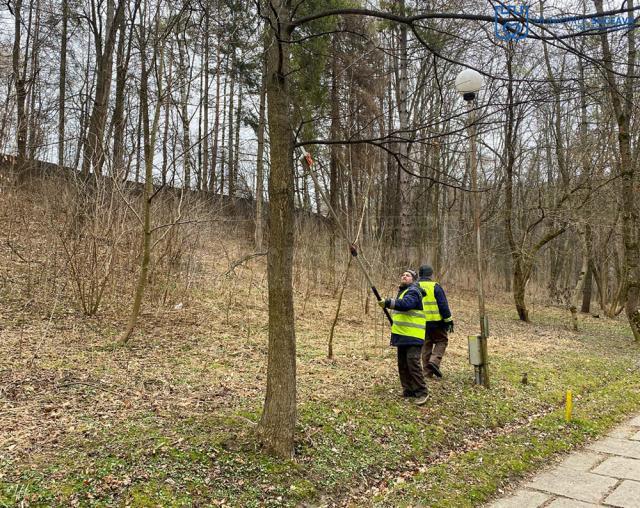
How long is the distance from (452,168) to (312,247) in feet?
45.6

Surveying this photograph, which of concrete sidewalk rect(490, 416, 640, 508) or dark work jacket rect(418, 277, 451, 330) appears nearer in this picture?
concrete sidewalk rect(490, 416, 640, 508)

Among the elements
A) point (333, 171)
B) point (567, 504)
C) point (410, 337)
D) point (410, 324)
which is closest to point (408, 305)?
point (410, 324)

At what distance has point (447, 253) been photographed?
2402 centimetres

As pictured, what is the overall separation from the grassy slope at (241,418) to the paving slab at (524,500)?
0.55ft

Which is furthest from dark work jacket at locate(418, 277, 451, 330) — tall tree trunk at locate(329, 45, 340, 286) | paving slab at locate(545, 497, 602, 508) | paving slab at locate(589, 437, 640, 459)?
tall tree trunk at locate(329, 45, 340, 286)

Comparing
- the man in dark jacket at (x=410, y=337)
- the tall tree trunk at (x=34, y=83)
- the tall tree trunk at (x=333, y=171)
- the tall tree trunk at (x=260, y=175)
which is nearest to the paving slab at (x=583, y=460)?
the man in dark jacket at (x=410, y=337)

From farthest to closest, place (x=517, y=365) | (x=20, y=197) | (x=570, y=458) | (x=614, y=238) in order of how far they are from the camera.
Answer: (x=614, y=238) → (x=20, y=197) → (x=517, y=365) → (x=570, y=458)

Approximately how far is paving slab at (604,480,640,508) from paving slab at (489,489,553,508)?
518 millimetres

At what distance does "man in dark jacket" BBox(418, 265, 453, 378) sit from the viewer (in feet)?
25.4

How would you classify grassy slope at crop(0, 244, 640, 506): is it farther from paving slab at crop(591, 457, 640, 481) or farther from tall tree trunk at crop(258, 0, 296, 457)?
paving slab at crop(591, 457, 640, 481)

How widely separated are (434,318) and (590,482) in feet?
10.4

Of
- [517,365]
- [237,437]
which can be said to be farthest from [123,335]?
[517,365]

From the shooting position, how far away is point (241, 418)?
5.22m

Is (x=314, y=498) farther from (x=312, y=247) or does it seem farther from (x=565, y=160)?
(x=565, y=160)
